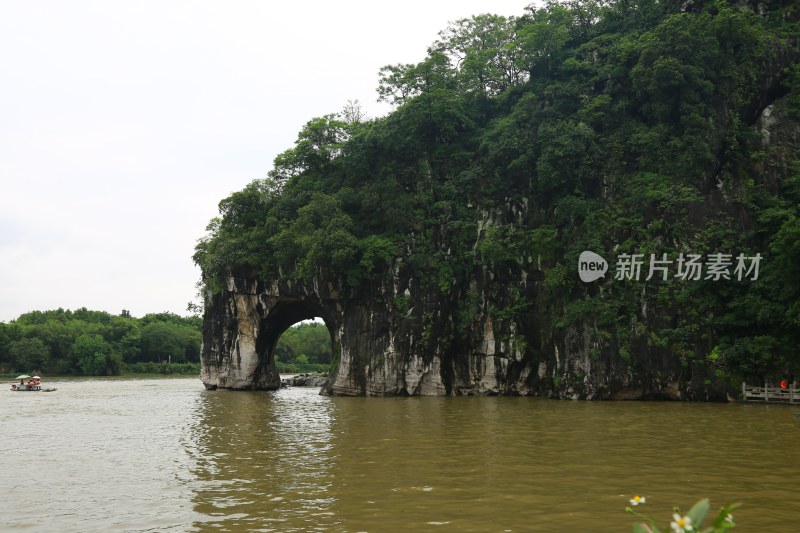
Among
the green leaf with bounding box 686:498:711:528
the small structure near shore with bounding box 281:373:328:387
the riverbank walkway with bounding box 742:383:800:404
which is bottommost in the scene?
the small structure near shore with bounding box 281:373:328:387

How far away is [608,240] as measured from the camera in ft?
73.5

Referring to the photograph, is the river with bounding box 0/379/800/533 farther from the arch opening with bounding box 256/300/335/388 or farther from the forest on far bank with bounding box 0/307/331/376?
the forest on far bank with bounding box 0/307/331/376

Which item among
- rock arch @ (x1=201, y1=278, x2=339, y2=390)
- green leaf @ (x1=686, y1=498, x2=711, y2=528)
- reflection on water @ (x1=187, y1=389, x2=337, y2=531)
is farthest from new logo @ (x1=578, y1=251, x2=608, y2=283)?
green leaf @ (x1=686, y1=498, x2=711, y2=528)

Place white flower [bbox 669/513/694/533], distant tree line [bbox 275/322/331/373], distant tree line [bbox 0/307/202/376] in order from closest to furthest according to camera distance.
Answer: white flower [bbox 669/513/694/533] < distant tree line [bbox 0/307/202/376] < distant tree line [bbox 275/322/331/373]

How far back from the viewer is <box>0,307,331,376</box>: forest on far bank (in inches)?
2254

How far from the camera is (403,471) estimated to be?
9.06m

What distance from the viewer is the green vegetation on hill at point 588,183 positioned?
20641 mm

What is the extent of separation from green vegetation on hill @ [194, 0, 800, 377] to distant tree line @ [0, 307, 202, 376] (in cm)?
3492

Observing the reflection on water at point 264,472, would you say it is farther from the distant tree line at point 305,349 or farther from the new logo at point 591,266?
the distant tree line at point 305,349

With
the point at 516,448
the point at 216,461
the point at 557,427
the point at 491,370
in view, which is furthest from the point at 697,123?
the point at 216,461

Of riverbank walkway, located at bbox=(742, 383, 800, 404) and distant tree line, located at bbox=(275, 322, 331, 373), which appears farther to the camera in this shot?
distant tree line, located at bbox=(275, 322, 331, 373)

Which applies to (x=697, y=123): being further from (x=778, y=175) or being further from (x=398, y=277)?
(x=398, y=277)

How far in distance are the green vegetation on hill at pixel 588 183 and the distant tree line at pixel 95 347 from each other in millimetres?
34925

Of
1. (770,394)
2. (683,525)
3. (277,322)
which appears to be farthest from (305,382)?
(683,525)
